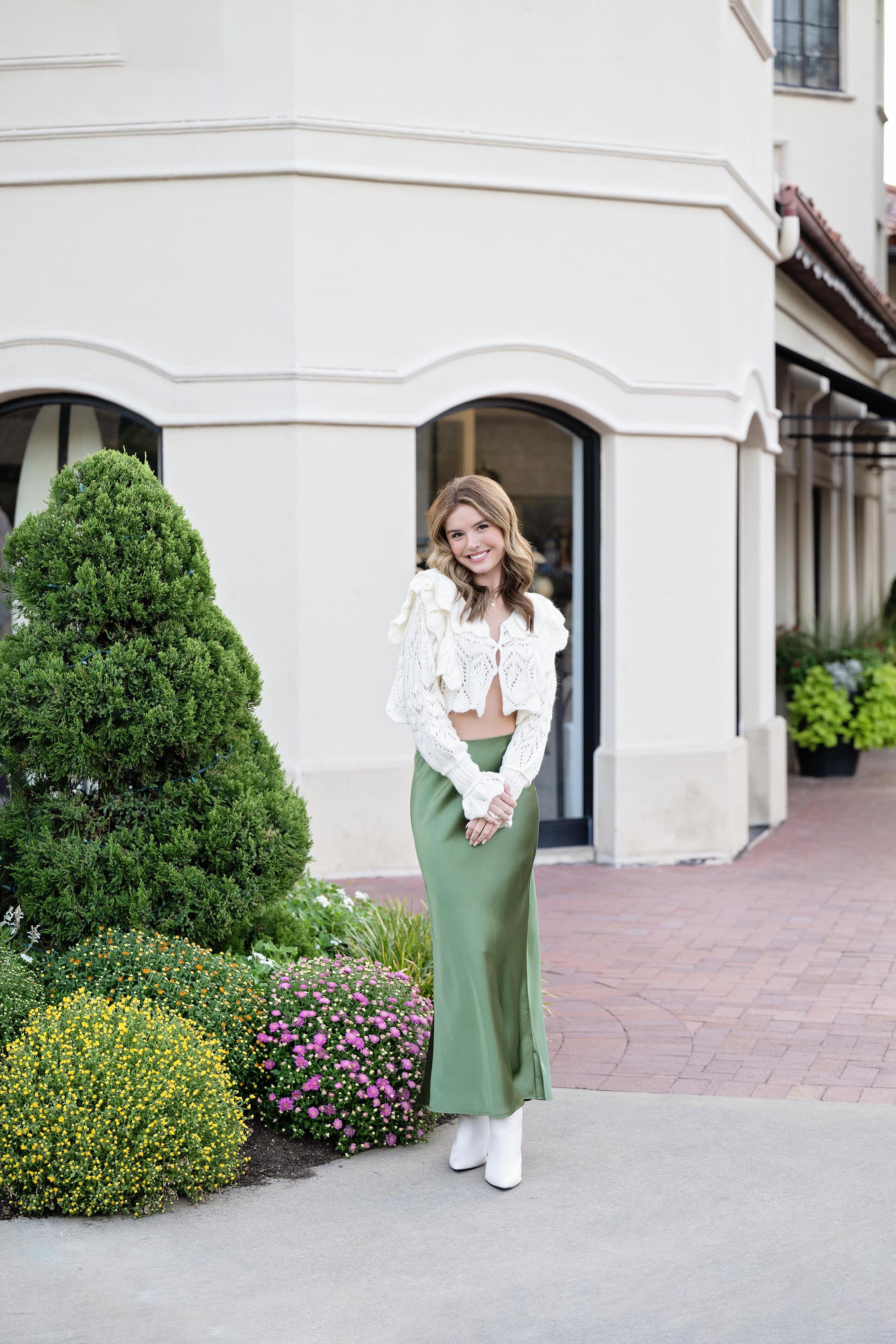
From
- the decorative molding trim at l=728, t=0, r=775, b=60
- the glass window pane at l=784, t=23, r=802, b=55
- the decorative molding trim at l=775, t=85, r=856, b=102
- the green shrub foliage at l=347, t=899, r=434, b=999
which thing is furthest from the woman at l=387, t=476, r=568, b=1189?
the glass window pane at l=784, t=23, r=802, b=55

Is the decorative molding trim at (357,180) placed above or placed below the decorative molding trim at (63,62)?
below

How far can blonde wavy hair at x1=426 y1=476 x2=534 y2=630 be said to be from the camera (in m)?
4.34

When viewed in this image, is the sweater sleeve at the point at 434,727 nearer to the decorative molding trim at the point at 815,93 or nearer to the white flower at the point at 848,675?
the white flower at the point at 848,675

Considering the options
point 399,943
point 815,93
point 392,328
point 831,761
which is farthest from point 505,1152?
point 815,93

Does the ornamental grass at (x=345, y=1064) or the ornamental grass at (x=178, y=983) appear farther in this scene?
the ornamental grass at (x=178, y=983)

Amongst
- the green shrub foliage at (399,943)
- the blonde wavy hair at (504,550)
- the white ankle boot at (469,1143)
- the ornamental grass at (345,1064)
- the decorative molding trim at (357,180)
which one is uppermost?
the decorative molding trim at (357,180)

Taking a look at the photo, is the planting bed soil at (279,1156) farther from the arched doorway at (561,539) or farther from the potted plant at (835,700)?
the potted plant at (835,700)

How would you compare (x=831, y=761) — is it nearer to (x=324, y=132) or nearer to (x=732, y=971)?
(x=732, y=971)

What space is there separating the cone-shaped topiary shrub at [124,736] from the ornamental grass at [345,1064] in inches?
20.1

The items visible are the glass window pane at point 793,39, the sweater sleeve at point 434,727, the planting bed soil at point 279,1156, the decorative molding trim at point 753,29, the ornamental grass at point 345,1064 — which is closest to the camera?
the sweater sleeve at point 434,727

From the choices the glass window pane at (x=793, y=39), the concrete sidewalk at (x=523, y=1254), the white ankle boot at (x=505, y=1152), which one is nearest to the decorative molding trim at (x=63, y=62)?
the concrete sidewalk at (x=523, y=1254)

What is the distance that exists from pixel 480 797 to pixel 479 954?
45cm

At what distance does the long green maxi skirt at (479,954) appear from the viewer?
423cm

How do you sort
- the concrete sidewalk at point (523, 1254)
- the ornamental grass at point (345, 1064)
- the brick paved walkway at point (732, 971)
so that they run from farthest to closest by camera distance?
1. the brick paved walkway at point (732, 971)
2. the ornamental grass at point (345, 1064)
3. the concrete sidewalk at point (523, 1254)
